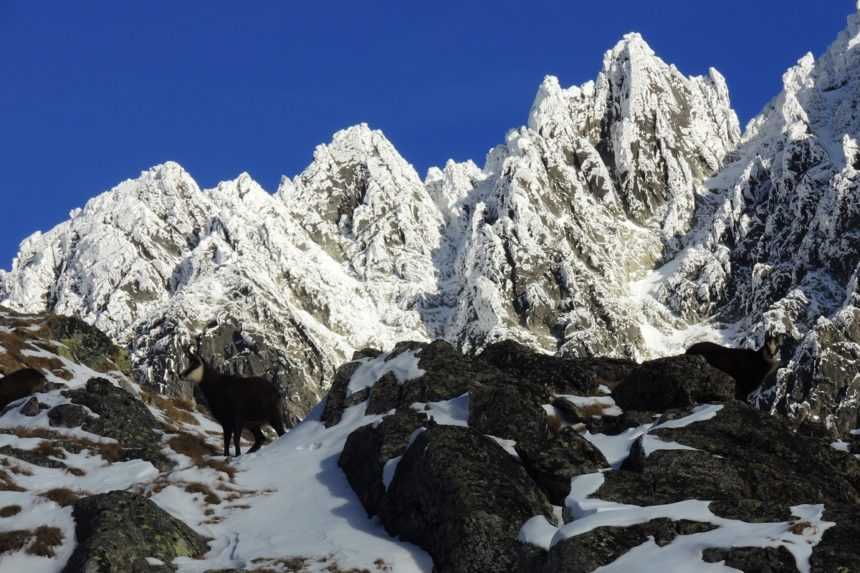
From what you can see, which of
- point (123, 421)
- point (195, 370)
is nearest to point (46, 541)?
point (195, 370)

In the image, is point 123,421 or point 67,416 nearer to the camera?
point 67,416

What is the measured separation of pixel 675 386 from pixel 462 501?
11.4 meters

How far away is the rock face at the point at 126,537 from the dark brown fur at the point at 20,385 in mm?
14653

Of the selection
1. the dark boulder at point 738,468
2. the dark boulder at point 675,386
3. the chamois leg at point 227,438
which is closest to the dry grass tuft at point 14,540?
the chamois leg at point 227,438

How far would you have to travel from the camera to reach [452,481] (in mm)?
22531

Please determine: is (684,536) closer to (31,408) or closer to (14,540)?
(14,540)

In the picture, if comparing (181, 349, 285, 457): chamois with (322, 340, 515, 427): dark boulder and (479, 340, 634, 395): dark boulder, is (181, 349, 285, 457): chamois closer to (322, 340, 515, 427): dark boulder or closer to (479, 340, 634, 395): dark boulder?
(322, 340, 515, 427): dark boulder

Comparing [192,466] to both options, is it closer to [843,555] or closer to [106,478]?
[106,478]

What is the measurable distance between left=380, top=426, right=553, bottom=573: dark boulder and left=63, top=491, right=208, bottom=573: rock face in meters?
5.22

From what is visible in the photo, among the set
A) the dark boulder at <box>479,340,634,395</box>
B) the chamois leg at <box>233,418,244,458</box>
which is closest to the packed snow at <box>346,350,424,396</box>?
the dark boulder at <box>479,340,634,395</box>

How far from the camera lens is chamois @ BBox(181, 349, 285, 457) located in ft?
104

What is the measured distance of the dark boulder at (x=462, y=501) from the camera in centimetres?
2098

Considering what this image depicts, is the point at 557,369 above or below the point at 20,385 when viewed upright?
above

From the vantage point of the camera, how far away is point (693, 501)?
20.7 m
